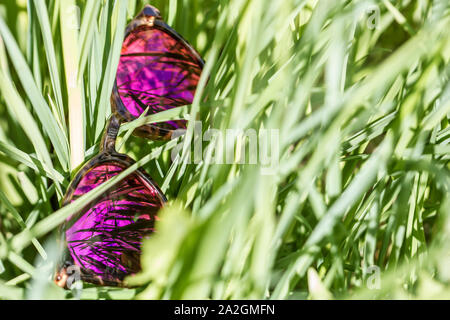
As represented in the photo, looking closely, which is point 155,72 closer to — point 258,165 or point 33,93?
point 33,93

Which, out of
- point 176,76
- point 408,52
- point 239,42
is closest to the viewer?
point 408,52

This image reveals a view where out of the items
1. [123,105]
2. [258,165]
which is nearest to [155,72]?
[123,105]

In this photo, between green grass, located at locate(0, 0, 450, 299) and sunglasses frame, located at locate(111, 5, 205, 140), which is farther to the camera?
sunglasses frame, located at locate(111, 5, 205, 140)

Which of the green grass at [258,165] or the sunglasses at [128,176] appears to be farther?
the sunglasses at [128,176]
